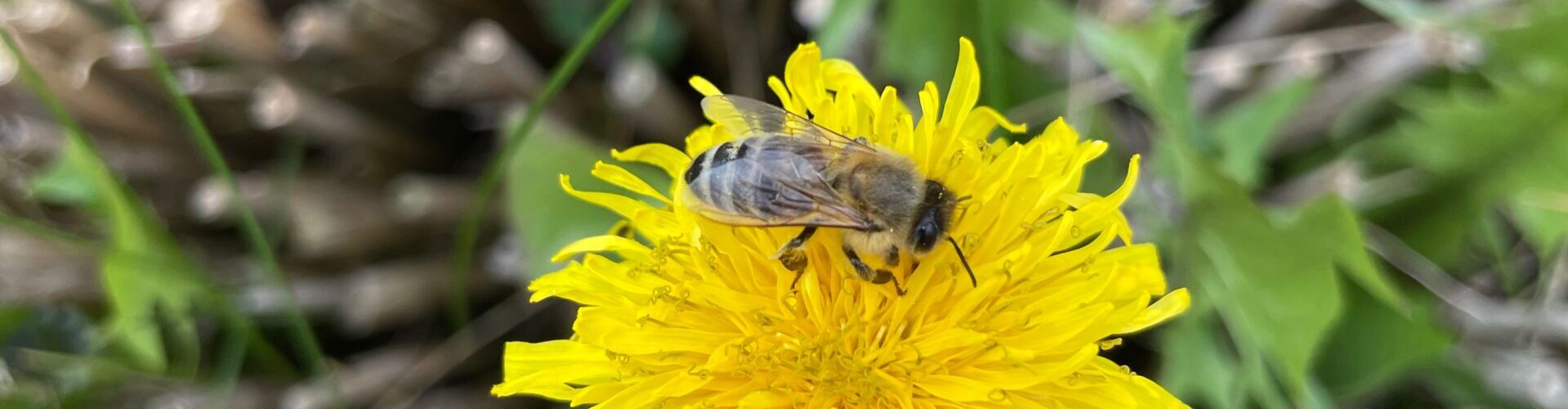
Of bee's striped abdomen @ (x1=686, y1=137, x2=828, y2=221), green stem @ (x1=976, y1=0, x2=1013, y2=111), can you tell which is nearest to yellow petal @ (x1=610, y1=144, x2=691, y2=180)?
bee's striped abdomen @ (x1=686, y1=137, x2=828, y2=221)

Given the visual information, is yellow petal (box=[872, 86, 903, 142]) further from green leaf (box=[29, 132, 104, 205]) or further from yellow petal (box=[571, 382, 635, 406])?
green leaf (box=[29, 132, 104, 205])

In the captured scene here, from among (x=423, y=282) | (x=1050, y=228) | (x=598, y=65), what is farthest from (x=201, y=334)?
(x=1050, y=228)

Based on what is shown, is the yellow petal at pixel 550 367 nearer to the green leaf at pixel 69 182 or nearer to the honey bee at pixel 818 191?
the honey bee at pixel 818 191

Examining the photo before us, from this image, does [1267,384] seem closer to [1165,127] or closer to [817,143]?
[1165,127]

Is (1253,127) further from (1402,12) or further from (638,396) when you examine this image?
(638,396)

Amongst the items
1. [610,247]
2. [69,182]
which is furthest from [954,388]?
[69,182]

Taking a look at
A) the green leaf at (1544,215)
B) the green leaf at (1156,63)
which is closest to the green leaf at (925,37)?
the green leaf at (1156,63)

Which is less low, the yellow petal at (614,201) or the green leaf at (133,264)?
the green leaf at (133,264)
